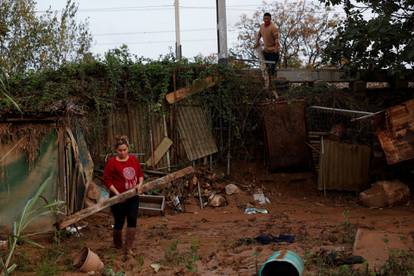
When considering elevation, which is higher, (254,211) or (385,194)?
(385,194)

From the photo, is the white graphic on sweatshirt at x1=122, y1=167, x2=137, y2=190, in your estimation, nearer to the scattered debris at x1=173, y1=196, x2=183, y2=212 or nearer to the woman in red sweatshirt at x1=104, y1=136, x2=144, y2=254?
the woman in red sweatshirt at x1=104, y1=136, x2=144, y2=254

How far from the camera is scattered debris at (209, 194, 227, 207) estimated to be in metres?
12.5

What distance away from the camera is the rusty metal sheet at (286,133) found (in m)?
13.2

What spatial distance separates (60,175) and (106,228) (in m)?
1.68

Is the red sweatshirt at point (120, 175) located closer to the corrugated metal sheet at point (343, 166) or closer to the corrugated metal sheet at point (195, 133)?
the corrugated metal sheet at point (195, 133)

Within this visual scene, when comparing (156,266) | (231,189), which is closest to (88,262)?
(156,266)

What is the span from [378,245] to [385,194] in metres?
4.72

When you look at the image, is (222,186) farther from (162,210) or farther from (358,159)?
(358,159)

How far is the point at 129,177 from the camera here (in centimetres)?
786

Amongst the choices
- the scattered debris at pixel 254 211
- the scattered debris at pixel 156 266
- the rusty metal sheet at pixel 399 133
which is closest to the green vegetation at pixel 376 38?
the rusty metal sheet at pixel 399 133

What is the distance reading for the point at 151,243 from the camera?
9.04m

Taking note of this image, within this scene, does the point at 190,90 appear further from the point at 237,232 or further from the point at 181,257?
the point at 181,257

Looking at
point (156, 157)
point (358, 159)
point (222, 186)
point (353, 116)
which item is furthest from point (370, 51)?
point (156, 157)

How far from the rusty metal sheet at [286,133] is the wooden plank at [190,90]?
1.44 m
